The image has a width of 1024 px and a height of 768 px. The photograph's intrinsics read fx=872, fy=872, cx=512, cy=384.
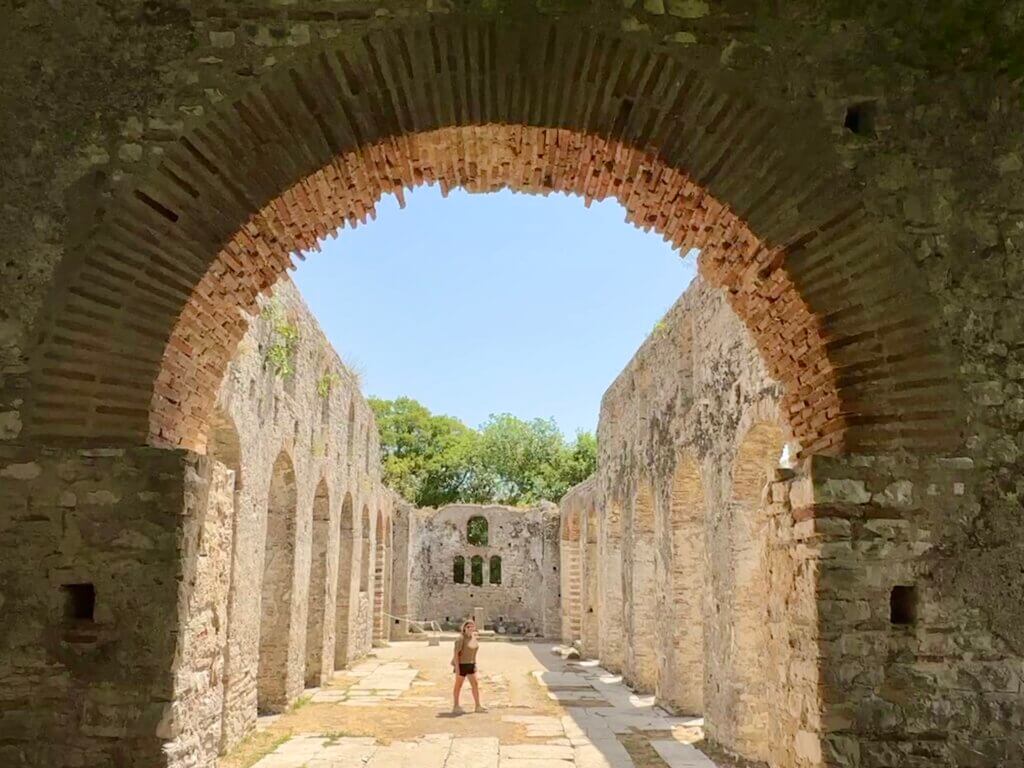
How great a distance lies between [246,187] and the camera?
466 centimetres

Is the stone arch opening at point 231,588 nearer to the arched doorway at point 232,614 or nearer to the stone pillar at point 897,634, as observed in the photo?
the arched doorway at point 232,614

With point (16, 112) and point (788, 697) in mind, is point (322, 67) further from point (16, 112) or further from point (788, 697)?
point (788, 697)

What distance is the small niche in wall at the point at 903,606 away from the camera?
4.39 meters

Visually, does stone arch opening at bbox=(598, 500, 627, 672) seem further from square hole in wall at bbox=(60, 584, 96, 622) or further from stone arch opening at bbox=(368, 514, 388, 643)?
square hole in wall at bbox=(60, 584, 96, 622)

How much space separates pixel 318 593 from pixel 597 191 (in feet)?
37.2

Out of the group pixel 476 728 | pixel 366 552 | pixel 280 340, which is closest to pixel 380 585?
pixel 366 552

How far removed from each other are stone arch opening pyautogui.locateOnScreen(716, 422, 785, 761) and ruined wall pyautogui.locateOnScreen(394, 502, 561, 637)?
21247 millimetres

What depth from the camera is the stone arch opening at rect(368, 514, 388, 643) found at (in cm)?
2345

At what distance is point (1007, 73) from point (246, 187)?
426 centimetres

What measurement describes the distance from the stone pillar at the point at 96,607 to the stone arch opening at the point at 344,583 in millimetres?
12834

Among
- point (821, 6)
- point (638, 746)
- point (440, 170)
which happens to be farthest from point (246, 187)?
point (638, 746)

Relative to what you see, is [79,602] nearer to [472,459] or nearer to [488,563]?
[488,563]

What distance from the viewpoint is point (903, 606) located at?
175 inches

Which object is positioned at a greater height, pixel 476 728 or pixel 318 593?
pixel 318 593
